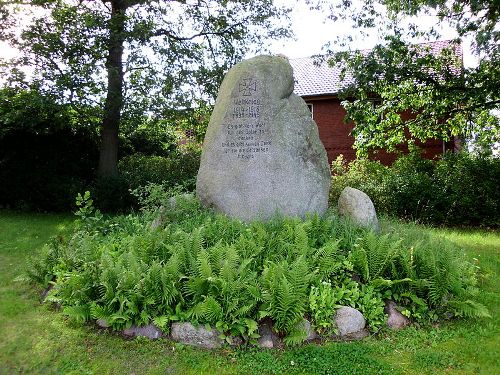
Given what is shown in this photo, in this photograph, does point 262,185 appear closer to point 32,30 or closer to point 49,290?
point 49,290

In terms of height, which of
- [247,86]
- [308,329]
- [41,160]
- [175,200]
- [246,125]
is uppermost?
[247,86]

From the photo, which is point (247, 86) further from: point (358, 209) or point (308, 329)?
point (308, 329)

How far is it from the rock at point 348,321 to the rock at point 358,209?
257 cm

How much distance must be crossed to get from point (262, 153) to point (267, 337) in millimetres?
3940

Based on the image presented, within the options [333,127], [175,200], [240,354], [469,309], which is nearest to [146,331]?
[240,354]

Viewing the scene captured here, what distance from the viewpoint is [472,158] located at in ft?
46.7

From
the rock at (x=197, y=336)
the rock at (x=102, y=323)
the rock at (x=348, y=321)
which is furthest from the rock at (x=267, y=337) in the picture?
the rock at (x=102, y=323)

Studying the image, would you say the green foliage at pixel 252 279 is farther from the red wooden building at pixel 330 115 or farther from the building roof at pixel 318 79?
the building roof at pixel 318 79

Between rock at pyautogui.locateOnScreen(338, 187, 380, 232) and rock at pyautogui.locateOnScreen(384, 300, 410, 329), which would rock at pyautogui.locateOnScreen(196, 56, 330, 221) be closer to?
rock at pyautogui.locateOnScreen(338, 187, 380, 232)

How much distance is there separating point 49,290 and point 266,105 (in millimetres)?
4756

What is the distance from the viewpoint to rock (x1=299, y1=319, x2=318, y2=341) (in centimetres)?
489

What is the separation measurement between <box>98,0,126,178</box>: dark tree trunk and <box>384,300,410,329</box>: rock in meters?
10.1

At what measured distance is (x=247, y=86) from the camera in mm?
8242

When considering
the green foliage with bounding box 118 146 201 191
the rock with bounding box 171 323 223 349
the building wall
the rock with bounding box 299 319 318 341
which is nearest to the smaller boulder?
the rock with bounding box 299 319 318 341
